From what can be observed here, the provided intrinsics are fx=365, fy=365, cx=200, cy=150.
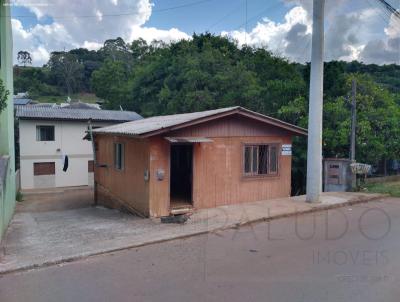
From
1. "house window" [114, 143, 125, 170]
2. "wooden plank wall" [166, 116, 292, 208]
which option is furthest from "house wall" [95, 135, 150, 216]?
"wooden plank wall" [166, 116, 292, 208]

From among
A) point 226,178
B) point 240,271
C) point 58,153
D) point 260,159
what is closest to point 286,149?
point 260,159

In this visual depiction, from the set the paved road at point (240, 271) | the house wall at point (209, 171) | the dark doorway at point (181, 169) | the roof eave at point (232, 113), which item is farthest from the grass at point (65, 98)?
the paved road at point (240, 271)

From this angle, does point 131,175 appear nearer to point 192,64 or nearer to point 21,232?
point 21,232

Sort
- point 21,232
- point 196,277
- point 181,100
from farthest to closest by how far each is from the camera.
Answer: point 181,100 → point 21,232 → point 196,277

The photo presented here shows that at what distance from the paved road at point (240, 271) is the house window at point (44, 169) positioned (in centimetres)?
2110

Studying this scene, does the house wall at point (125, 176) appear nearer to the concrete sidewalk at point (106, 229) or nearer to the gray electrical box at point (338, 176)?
the concrete sidewalk at point (106, 229)

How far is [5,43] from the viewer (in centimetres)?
1259

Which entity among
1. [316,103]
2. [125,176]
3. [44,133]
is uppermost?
[316,103]

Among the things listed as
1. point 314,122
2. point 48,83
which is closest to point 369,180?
point 314,122

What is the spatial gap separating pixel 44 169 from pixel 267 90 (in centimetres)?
1682

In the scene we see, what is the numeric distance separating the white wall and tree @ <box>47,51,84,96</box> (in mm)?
40212

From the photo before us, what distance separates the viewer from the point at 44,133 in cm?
2653

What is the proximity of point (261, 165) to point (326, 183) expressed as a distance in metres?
4.12

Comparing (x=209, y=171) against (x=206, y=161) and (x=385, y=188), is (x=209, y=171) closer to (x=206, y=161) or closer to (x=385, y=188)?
(x=206, y=161)
